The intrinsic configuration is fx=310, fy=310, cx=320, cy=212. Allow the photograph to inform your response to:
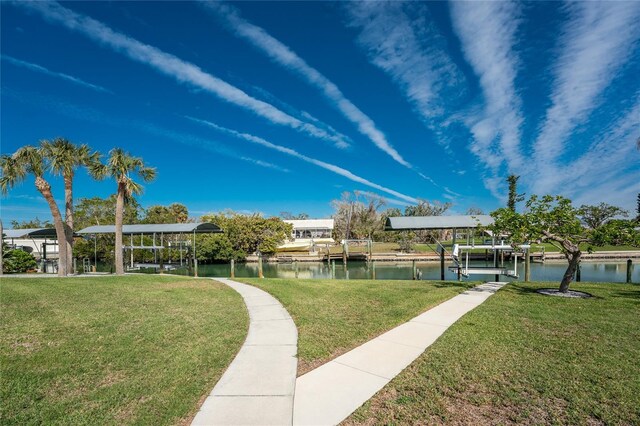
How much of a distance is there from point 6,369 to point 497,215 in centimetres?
1179

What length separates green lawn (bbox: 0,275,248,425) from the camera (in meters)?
3.33

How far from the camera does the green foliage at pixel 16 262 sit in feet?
63.1

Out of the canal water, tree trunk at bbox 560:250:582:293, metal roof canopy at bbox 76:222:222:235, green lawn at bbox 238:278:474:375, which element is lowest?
the canal water

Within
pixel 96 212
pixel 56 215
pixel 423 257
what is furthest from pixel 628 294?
pixel 96 212

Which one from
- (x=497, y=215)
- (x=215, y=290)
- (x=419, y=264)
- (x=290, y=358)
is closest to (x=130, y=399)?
(x=290, y=358)

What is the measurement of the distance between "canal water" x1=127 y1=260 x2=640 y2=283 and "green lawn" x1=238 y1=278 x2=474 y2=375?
10463 millimetres

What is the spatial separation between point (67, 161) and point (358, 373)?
18.4 meters

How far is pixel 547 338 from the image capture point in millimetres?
5336

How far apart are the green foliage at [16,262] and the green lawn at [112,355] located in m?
14.6

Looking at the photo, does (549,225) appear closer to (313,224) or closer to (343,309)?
(343,309)

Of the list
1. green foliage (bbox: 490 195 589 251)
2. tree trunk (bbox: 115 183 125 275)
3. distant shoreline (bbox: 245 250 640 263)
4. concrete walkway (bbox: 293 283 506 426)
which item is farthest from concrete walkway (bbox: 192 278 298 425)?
distant shoreline (bbox: 245 250 640 263)

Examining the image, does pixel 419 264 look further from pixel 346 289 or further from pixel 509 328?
pixel 509 328

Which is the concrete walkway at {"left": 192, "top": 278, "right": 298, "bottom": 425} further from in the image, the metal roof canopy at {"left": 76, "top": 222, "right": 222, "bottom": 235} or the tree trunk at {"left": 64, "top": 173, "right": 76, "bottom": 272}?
the metal roof canopy at {"left": 76, "top": 222, "right": 222, "bottom": 235}

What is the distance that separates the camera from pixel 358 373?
4145 mm
